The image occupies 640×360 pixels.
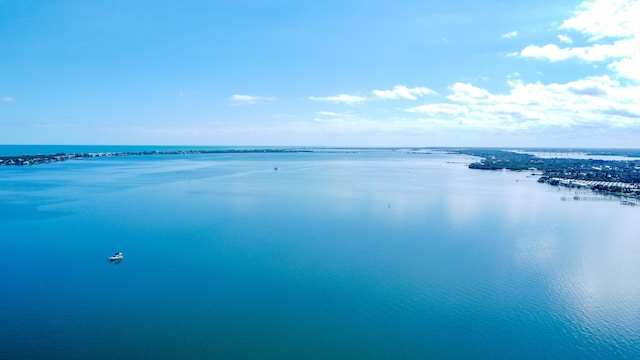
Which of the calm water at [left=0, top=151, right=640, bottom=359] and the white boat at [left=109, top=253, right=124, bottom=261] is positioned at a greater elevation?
the white boat at [left=109, top=253, right=124, bottom=261]

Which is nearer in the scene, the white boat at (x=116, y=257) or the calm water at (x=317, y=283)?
the calm water at (x=317, y=283)

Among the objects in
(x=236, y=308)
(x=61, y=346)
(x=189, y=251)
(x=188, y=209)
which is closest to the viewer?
(x=61, y=346)

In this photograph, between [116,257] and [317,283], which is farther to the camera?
[116,257]

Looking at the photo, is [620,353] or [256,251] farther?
[256,251]

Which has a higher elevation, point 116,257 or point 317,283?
point 116,257

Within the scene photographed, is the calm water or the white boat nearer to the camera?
the calm water

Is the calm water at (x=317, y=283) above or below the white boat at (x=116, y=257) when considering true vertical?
below

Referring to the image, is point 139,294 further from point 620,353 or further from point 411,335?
point 620,353

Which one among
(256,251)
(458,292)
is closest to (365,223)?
(256,251)
